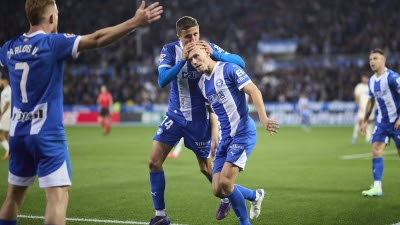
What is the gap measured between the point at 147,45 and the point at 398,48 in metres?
18.2

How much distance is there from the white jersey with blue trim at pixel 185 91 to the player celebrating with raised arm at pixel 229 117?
477mm

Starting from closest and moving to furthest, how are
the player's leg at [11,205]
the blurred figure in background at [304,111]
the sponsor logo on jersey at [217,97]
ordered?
the player's leg at [11,205] < the sponsor logo on jersey at [217,97] < the blurred figure in background at [304,111]

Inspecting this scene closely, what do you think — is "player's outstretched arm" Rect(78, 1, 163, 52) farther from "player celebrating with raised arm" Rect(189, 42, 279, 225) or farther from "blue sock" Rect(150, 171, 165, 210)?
"blue sock" Rect(150, 171, 165, 210)

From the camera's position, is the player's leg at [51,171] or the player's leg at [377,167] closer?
the player's leg at [51,171]

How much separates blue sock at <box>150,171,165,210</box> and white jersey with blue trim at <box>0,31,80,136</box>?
291cm

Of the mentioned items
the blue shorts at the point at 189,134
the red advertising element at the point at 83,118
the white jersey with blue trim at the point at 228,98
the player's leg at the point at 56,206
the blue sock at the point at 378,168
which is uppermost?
the white jersey with blue trim at the point at 228,98

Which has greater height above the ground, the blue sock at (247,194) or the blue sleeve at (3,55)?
the blue sleeve at (3,55)

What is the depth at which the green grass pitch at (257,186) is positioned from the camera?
829 cm

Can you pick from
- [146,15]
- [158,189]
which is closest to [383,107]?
[158,189]

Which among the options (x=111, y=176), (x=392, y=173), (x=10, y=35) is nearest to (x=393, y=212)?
(x=392, y=173)

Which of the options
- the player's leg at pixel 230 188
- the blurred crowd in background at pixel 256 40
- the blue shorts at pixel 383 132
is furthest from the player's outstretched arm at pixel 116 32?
the blurred crowd in background at pixel 256 40

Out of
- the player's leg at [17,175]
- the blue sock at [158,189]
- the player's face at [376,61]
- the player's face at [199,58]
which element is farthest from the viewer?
the player's face at [376,61]

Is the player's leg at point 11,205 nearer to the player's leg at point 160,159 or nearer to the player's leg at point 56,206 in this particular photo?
the player's leg at point 56,206

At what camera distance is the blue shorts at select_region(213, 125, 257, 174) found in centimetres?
697
